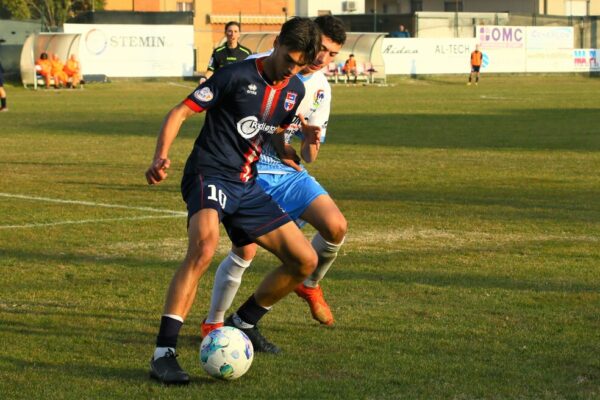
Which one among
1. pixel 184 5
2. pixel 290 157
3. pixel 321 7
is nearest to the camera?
pixel 290 157

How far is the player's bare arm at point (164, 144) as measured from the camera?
579cm

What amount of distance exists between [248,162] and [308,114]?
144 centimetres

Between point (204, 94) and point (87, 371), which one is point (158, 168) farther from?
point (87, 371)

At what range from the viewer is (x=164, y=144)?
5883 millimetres

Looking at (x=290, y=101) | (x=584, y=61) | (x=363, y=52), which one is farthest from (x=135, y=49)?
(x=290, y=101)

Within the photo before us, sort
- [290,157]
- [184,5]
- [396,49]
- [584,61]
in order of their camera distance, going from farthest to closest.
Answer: [184,5] → [584,61] → [396,49] → [290,157]

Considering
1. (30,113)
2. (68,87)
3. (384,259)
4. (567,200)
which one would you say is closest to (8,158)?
(567,200)

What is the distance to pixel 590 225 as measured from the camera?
11.8 metres

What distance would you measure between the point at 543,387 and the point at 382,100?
33221 mm

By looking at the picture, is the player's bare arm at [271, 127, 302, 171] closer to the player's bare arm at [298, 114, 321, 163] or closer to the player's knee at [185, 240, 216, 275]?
the player's bare arm at [298, 114, 321, 163]

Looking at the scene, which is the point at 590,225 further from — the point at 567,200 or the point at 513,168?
the point at 513,168

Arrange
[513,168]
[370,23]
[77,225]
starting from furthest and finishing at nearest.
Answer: [370,23] < [513,168] < [77,225]

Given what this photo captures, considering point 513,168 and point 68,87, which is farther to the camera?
point 68,87

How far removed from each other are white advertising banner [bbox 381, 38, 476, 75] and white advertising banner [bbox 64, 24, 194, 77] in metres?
10.0
